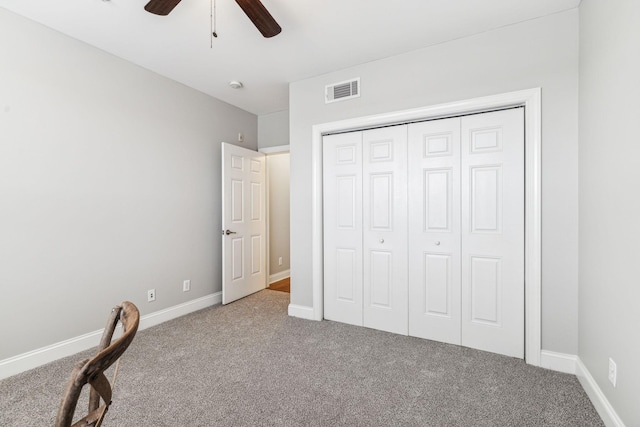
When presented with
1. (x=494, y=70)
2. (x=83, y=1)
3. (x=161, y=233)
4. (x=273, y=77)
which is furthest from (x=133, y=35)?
(x=494, y=70)

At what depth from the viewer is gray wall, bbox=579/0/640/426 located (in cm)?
142

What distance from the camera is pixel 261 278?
4.52 meters

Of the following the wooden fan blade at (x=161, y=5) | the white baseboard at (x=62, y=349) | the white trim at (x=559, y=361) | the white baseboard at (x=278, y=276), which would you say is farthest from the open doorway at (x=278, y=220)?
the white trim at (x=559, y=361)

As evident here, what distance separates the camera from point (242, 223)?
412 cm

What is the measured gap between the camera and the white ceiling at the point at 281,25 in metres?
2.20

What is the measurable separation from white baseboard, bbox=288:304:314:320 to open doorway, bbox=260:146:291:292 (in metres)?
1.46

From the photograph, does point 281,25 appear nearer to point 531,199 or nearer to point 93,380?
point 531,199

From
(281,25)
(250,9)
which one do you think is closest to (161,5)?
(250,9)

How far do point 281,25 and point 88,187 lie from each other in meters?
2.11

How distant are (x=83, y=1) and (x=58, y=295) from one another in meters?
2.19

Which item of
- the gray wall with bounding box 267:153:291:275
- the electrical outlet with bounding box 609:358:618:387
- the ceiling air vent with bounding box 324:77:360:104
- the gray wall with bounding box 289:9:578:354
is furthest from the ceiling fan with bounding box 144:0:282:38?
the gray wall with bounding box 267:153:291:275

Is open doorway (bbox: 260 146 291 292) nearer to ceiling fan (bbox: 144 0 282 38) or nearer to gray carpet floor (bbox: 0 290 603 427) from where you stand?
gray carpet floor (bbox: 0 290 603 427)

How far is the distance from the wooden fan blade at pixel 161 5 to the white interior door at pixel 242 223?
6.39ft

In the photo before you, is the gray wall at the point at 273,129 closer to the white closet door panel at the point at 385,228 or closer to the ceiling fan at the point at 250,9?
the white closet door panel at the point at 385,228
